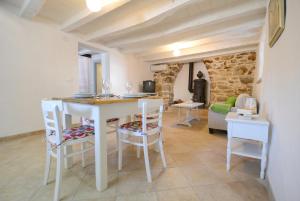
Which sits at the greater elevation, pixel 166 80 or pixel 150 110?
pixel 166 80

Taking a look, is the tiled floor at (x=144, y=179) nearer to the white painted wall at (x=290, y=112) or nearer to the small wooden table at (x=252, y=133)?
the small wooden table at (x=252, y=133)

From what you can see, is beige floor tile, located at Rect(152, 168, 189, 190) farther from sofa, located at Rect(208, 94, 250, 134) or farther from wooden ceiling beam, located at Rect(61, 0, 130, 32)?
wooden ceiling beam, located at Rect(61, 0, 130, 32)

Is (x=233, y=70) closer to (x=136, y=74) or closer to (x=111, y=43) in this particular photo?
(x=136, y=74)

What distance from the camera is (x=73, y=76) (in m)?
3.68

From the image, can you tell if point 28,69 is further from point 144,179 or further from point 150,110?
point 144,179

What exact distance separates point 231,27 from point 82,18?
282cm

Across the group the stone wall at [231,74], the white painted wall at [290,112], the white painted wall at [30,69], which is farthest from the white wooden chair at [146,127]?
the stone wall at [231,74]

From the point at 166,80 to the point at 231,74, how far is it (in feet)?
8.82

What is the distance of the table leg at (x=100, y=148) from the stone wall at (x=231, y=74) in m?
5.12

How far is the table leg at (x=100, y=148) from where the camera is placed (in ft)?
4.48

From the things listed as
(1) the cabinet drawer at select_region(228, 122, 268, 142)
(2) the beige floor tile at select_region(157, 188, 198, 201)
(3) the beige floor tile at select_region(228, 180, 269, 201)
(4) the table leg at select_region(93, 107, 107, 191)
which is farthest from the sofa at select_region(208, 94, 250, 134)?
(4) the table leg at select_region(93, 107, 107, 191)

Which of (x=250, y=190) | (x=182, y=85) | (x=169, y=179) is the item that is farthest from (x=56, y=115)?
(x=182, y=85)

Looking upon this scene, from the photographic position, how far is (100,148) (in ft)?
4.55

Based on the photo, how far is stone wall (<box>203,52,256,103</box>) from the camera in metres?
4.89
